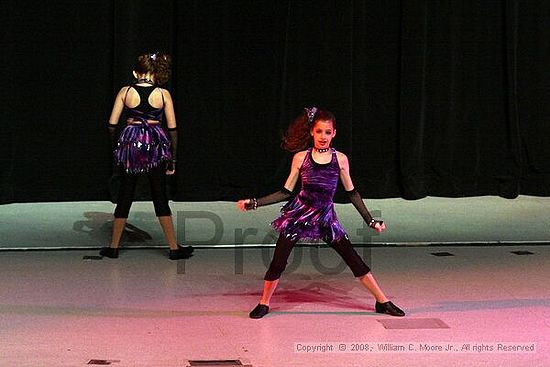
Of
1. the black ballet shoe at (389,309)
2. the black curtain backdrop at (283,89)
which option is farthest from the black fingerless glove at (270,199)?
the black curtain backdrop at (283,89)

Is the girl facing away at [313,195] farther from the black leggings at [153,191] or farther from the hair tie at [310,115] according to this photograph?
A: the black leggings at [153,191]

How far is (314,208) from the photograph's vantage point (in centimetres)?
600

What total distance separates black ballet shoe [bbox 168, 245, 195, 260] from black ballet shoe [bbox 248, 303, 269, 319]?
1657 mm

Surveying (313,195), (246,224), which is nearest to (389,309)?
(313,195)

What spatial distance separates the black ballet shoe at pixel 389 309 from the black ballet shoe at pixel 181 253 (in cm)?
195

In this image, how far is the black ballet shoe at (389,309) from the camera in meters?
6.10

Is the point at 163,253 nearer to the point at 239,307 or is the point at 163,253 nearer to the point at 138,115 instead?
the point at 138,115

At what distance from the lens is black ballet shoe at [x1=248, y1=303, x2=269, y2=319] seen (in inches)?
239

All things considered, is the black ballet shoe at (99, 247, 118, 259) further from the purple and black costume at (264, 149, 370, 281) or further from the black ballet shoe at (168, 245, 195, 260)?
the purple and black costume at (264, 149, 370, 281)

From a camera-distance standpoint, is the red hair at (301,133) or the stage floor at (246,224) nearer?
the red hair at (301,133)

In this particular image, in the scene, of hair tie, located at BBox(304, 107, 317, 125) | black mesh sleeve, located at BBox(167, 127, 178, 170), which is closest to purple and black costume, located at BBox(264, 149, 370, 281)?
hair tie, located at BBox(304, 107, 317, 125)

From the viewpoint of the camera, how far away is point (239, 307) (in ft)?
20.8

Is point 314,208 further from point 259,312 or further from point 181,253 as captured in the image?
point 181,253

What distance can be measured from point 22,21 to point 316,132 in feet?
12.6
